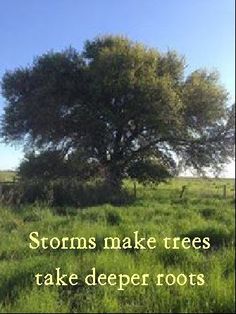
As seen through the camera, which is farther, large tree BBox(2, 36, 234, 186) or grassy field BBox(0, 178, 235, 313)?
large tree BBox(2, 36, 234, 186)

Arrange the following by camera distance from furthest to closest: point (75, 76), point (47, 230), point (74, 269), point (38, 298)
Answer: point (75, 76)
point (47, 230)
point (74, 269)
point (38, 298)

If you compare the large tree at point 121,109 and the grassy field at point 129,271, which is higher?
the large tree at point 121,109

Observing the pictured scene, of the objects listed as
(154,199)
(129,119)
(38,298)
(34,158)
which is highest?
(129,119)

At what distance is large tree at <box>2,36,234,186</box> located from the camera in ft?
94.7

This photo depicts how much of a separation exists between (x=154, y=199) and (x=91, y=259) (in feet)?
49.8

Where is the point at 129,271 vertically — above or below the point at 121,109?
below

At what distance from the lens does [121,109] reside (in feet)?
98.4

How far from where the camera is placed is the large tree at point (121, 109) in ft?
94.7

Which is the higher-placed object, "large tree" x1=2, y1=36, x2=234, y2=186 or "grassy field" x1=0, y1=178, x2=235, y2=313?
"large tree" x1=2, y1=36, x2=234, y2=186

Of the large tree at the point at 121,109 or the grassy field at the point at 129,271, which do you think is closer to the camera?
the grassy field at the point at 129,271

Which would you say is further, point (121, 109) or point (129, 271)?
point (121, 109)

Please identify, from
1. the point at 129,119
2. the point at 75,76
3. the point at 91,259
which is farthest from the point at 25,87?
the point at 91,259

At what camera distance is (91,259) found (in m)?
7.91

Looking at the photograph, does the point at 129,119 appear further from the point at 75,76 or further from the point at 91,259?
the point at 91,259
